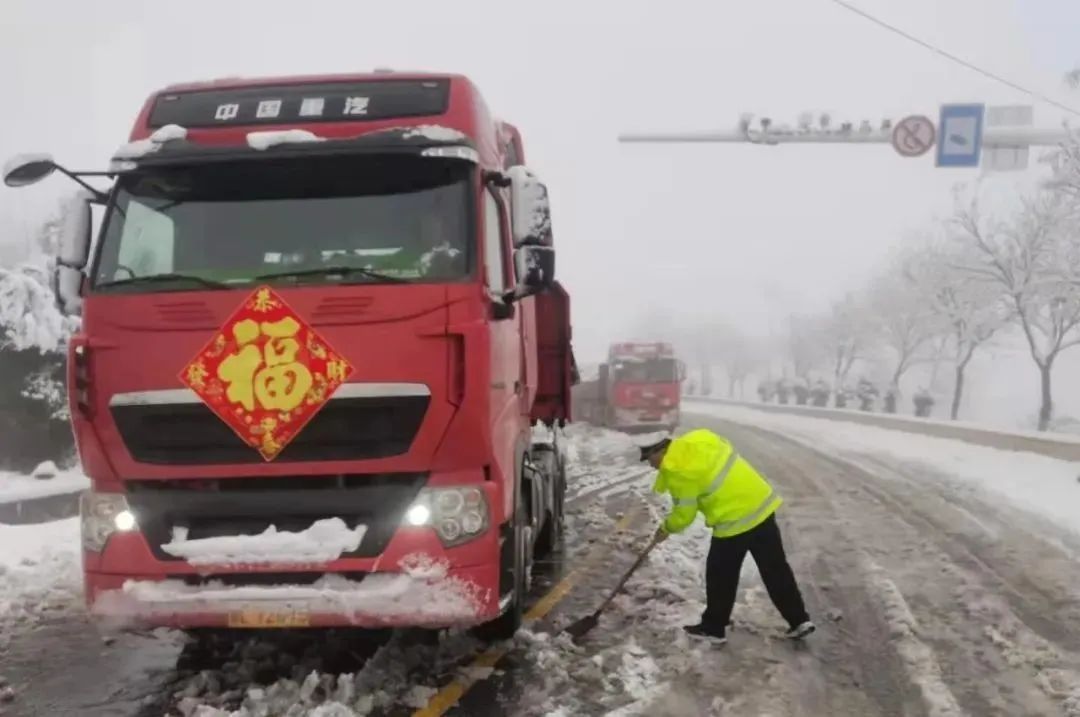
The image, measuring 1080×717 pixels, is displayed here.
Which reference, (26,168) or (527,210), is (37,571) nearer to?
(26,168)

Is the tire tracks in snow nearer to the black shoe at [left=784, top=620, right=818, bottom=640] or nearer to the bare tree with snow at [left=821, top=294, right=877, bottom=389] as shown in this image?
the black shoe at [left=784, top=620, right=818, bottom=640]

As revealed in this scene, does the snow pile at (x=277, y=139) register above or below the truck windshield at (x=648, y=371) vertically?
above

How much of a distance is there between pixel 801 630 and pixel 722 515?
36.4 inches

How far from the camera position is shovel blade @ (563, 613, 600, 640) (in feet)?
20.0

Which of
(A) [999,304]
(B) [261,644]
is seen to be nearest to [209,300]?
(B) [261,644]

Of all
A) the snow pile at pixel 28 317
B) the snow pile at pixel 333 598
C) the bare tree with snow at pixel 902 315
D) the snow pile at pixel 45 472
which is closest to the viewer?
the snow pile at pixel 333 598

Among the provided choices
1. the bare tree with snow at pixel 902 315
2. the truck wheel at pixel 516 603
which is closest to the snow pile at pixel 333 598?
the truck wheel at pixel 516 603

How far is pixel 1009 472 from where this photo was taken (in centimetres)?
1675

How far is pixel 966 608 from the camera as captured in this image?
704 cm

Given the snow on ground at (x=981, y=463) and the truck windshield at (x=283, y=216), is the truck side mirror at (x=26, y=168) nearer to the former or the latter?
the truck windshield at (x=283, y=216)

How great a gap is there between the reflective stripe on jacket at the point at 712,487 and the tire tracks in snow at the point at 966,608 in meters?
1.25

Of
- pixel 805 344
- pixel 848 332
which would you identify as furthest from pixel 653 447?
pixel 805 344

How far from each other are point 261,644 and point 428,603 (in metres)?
1.81

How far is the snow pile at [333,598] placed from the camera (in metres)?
4.39
